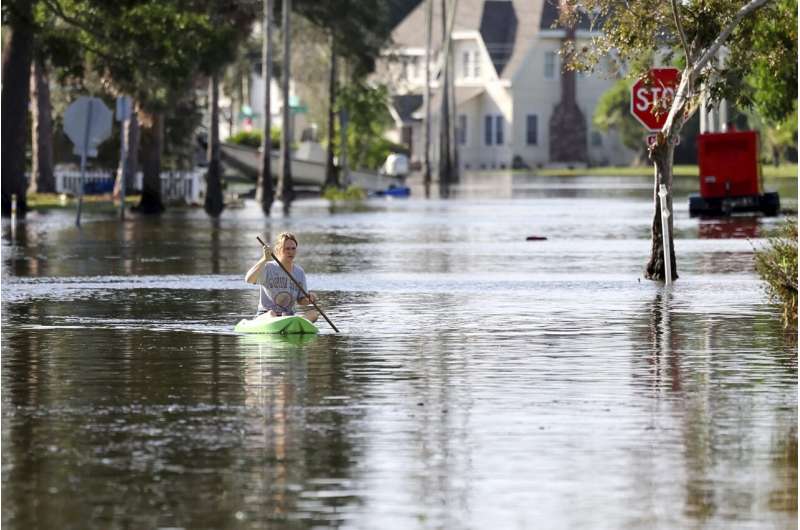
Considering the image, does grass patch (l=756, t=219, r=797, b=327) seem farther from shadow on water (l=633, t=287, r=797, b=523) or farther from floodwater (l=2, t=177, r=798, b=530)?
floodwater (l=2, t=177, r=798, b=530)

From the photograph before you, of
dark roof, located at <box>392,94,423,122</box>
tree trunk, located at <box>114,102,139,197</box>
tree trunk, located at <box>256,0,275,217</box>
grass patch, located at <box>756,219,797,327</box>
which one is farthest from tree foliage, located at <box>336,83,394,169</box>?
grass patch, located at <box>756,219,797,327</box>

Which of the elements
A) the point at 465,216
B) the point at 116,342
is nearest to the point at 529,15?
the point at 465,216

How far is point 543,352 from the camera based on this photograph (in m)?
18.3

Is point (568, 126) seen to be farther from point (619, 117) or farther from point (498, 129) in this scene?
point (619, 117)

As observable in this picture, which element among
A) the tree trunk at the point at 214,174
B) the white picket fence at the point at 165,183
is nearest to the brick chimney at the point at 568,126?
the white picket fence at the point at 165,183

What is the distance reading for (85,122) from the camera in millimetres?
48031

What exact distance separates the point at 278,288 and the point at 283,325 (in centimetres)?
33

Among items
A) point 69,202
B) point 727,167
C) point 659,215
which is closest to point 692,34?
point 659,215

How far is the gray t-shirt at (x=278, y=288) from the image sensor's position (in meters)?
20.1

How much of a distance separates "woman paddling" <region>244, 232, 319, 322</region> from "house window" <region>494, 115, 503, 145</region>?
377 feet

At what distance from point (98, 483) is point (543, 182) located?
297ft

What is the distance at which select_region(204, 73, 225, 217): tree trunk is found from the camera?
59.5m

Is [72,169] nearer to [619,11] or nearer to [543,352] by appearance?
[619,11]

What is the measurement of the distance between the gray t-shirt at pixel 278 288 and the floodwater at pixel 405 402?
45cm
